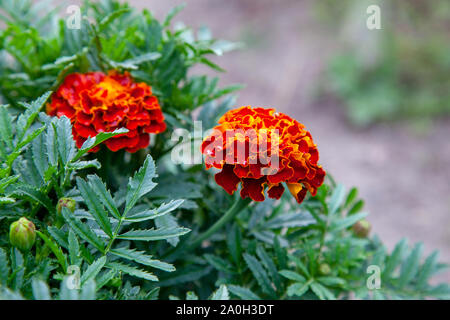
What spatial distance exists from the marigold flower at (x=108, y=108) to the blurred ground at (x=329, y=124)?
5.50ft

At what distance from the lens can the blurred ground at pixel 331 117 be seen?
7.41ft

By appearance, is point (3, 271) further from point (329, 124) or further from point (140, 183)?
point (329, 124)

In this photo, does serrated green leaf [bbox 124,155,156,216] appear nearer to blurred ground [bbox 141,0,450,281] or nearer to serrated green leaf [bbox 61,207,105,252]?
serrated green leaf [bbox 61,207,105,252]

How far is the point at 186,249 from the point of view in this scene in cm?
78

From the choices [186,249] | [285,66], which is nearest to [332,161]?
[285,66]

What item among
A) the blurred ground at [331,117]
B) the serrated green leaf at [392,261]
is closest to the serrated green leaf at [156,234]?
the serrated green leaf at [392,261]

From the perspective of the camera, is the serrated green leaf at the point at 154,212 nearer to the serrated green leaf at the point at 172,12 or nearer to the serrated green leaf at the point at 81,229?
the serrated green leaf at the point at 81,229

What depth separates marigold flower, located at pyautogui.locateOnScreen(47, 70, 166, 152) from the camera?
700mm

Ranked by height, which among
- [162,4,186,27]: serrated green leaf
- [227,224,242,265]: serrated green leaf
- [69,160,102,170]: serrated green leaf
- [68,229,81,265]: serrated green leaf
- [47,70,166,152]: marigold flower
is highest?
[162,4,186,27]: serrated green leaf

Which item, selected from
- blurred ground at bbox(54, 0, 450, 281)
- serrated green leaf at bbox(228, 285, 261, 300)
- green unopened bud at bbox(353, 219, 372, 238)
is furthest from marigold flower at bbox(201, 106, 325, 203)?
blurred ground at bbox(54, 0, 450, 281)

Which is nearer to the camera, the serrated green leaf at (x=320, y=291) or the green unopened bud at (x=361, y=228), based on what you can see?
the serrated green leaf at (x=320, y=291)

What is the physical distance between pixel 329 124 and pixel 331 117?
56 mm

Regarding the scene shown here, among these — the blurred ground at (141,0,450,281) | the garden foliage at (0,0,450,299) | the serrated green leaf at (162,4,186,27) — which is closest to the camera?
the garden foliage at (0,0,450,299)
